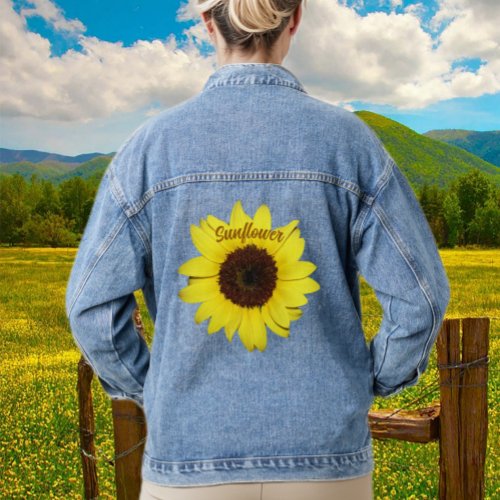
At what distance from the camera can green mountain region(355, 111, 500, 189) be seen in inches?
5477

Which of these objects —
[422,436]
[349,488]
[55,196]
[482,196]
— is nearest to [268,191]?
[349,488]

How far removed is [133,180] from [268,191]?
1.53 ft

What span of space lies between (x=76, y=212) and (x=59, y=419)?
3545 cm

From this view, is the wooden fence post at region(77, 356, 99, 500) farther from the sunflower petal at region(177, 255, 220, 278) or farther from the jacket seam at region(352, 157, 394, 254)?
the jacket seam at region(352, 157, 394, 254)

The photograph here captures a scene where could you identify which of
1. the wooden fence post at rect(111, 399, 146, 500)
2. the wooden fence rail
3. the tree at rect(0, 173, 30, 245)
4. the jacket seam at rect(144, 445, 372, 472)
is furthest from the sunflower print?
the tree at rect(0, 173, 30, 245)

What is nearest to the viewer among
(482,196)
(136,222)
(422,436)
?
(136,222)

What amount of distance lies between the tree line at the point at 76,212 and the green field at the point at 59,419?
2242 cm

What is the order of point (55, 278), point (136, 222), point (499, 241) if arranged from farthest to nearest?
point (499, 241) < point (55, 278) < point (136, 222)

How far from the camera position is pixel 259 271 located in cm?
218

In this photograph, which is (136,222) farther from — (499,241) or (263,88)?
(499,241)

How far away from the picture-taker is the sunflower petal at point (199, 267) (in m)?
2.14

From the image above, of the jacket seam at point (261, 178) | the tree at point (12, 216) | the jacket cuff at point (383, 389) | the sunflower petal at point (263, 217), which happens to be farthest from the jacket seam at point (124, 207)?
the tree at point (12, 216)

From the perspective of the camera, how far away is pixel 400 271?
2.17 m

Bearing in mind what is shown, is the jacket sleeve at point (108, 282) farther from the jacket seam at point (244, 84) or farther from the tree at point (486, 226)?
the tree at point (486, 226)
